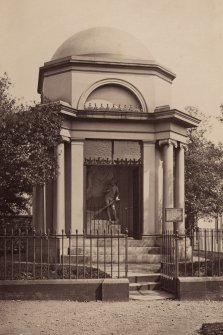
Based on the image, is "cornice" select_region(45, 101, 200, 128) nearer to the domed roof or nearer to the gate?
the domed roof

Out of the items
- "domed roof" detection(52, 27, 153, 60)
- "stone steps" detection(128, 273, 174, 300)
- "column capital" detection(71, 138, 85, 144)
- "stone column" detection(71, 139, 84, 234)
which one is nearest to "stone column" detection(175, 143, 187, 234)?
"stone column" detection(71, 139, 84, 234)

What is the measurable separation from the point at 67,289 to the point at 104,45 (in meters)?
10.0

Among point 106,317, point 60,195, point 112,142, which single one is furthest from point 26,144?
point 106,317

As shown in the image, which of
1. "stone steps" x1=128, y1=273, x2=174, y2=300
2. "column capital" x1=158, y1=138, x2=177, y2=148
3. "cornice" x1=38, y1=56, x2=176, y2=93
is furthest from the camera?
"cornice" x1=38, y1=56, x2=176, y2=93

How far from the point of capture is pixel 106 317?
30.6 feet

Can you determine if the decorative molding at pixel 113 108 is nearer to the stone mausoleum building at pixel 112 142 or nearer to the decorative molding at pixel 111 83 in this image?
the stone mausoleum building at pixel 112 142

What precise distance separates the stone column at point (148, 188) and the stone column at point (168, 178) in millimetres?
441

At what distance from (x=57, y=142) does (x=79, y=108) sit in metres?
1.73

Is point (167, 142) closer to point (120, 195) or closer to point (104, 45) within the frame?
point (120, 195)

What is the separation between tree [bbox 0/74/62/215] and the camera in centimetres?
1411

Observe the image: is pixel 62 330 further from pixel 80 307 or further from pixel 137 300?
pixel 137 300

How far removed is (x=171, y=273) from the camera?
1202 centimetres

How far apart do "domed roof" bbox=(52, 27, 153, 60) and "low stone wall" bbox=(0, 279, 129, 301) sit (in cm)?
934

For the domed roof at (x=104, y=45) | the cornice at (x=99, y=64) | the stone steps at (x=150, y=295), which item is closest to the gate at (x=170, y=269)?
the stone steps at (x=150, y=295)
